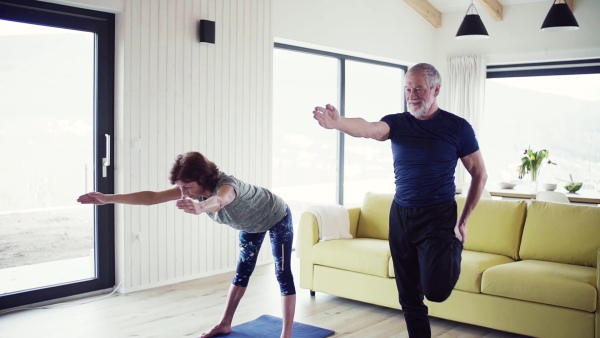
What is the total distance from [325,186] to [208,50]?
232 cm

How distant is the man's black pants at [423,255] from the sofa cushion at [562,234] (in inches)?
56.3

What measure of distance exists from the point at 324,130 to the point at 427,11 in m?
2.40

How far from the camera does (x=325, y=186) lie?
7.12 meters

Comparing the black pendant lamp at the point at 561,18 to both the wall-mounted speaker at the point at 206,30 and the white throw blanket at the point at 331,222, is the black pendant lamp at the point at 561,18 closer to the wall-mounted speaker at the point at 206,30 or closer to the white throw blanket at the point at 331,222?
the white throw blanket at the point at 331,222

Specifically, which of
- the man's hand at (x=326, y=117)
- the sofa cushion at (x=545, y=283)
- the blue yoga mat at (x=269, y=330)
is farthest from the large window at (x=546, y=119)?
the man's hand at (x=326, y=117)

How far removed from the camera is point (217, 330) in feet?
12.6

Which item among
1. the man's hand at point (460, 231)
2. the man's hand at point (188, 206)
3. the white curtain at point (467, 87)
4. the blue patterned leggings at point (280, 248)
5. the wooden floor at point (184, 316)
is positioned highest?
the white curtain at point (467, 87)

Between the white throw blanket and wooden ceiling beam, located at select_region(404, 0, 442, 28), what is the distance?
3.99 meters

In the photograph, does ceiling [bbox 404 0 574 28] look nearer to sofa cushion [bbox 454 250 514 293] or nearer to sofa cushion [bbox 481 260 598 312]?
sofa cushion [bbox 454 250 514 293]

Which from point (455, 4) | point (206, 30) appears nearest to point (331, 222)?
point (206, 30)

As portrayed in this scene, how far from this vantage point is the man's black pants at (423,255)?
2.94m

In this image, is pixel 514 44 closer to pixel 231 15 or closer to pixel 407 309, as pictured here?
pixel 231 15

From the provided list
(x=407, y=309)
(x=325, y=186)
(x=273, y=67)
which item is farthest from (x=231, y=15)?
(x=407, y=309)

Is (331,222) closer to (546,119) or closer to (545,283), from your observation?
(545,283)
